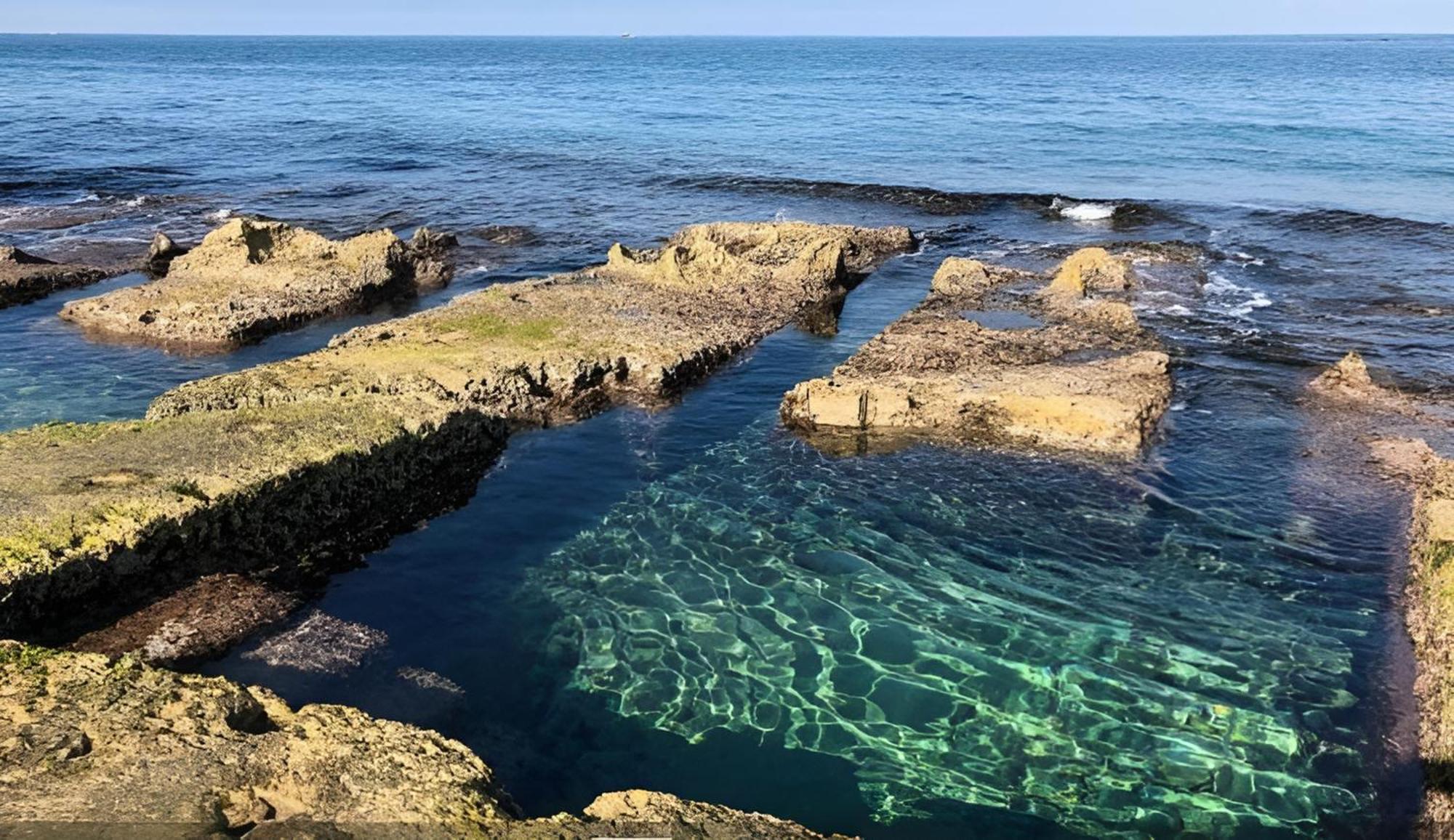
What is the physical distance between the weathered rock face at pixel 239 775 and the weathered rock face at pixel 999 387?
8692 mm

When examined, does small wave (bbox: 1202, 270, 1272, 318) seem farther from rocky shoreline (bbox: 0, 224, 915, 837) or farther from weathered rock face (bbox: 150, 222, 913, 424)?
rocky shoreline (bbox: 0, 224, 915, 837)

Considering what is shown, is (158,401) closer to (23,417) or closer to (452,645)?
(23,417)

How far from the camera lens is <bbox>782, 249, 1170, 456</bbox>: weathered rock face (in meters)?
14.7

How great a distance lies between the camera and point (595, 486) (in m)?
14.0

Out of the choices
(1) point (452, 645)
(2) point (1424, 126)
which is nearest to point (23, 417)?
(1) point (452, 645)

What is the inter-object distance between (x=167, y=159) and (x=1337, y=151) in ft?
165

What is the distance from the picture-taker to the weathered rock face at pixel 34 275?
22688 mm

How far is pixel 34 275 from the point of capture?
76.9 feet

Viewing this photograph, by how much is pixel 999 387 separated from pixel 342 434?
29.9ft

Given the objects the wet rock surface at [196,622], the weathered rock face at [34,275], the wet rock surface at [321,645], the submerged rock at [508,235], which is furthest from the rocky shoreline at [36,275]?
the wet rock surface at [321,645]

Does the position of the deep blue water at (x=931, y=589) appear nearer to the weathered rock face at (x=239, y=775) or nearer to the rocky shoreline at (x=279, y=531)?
the rocky shoreline at (x=279, y=531)

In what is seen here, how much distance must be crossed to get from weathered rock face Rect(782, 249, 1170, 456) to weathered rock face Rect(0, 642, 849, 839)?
8692 millimetres

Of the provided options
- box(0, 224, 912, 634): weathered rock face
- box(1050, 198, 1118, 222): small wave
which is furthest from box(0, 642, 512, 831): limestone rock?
box(1050, 198, 1118, 222): small wave

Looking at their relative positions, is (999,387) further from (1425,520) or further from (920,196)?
(920,196)
